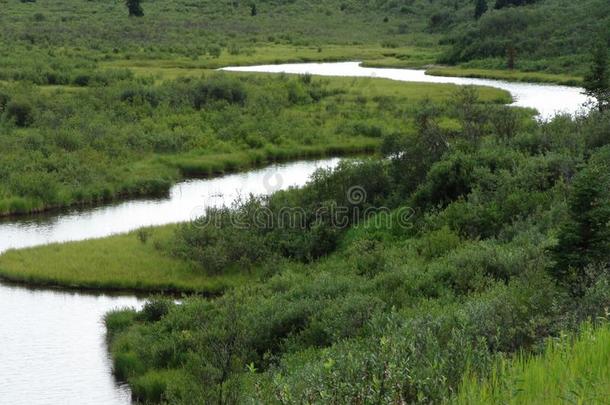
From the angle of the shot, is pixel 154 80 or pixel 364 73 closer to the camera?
pixel 154 80

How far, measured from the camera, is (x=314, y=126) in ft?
164

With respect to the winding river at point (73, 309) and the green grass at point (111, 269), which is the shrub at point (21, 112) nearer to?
the winding river at point (73, 309)

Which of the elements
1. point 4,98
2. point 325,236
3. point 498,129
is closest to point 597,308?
point 325,236

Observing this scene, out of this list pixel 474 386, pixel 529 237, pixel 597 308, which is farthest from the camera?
pixel 529 237

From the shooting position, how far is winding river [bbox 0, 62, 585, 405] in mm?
18875

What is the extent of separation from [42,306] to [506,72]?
55415 mm

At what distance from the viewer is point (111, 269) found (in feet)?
87.4

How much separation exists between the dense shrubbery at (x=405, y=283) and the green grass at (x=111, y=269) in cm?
81

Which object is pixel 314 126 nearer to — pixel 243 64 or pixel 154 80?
pixel 154 80

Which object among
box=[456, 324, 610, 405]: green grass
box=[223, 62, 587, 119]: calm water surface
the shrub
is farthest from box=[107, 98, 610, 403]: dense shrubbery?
the shrub

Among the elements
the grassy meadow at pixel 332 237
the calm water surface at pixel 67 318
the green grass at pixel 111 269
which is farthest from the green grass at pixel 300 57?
the green grass at pixel 111 269

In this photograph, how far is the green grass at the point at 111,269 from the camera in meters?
25.5

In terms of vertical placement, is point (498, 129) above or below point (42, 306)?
above

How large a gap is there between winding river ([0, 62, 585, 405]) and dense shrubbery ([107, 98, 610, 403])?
809 mm
